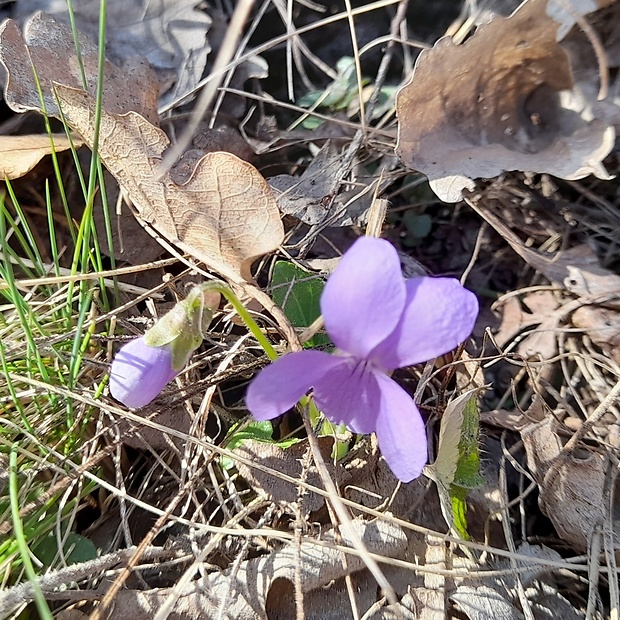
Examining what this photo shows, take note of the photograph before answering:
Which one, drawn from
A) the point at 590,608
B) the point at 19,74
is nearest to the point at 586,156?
the point at 590,608

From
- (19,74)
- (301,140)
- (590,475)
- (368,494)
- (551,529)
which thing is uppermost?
(19,74)

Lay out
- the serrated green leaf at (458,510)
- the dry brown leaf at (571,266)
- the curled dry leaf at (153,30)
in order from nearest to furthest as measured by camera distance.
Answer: the serrated green leaf at (458,510) < the dry brown leaf at (571,266) < the curled dry leaf at (153,30)

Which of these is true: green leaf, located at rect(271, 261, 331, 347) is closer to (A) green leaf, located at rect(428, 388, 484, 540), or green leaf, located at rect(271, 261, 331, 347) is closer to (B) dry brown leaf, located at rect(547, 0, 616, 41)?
(A) green leaf, located at rect(428, 388, 484, 540)

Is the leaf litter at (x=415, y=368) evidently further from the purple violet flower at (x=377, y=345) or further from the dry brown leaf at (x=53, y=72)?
the purple violet flower at (x=377, y=345)

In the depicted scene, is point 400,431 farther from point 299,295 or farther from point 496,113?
point 496,113

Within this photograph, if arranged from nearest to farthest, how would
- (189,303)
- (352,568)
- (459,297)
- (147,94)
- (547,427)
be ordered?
(459,297)
(189,303)
(352,568)
(547,427)
(147,94)

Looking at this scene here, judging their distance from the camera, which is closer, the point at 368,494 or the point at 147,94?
the point at 368,494

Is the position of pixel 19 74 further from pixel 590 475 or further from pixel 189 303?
pixel 590 475

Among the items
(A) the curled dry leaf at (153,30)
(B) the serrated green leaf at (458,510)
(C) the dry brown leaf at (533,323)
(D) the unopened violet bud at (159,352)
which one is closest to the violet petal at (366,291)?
(D) the unopened violet bud at (159,352)
